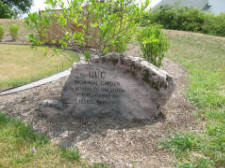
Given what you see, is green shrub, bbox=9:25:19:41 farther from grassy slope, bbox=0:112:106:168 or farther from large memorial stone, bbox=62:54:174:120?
grassy slope, bbox=0:112:106:168

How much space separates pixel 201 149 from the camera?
3014 mm

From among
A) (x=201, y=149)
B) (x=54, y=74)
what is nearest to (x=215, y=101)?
(x=201, y=149)

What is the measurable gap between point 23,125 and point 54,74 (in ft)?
13.4

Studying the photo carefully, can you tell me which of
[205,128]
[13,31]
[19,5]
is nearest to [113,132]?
[205,128]

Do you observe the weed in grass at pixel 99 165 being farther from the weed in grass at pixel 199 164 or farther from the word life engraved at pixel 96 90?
the word life engraved at pixel 96 90

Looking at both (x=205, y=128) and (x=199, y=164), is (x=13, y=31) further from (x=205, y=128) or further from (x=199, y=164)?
(x=199, y=164)

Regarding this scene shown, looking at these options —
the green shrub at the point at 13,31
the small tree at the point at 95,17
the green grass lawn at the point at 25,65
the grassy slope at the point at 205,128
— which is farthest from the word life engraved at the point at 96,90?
the green shrub at the point at 13,31

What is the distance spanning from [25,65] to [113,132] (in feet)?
21.9

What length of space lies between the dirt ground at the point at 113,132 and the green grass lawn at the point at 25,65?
231cm

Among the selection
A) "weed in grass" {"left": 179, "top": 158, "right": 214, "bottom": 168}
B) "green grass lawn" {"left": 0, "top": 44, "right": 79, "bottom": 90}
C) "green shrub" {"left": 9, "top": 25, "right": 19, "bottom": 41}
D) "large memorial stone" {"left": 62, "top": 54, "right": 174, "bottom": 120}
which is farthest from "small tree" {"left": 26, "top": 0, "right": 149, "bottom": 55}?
"green shrub" {"left": 9, "top": 25, "right": 19, "bottom": 41}

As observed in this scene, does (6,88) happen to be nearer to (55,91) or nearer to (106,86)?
(55,91)

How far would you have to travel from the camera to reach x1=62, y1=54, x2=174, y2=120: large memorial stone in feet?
11.9

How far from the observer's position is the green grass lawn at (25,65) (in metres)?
6.93

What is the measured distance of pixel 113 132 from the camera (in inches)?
136
